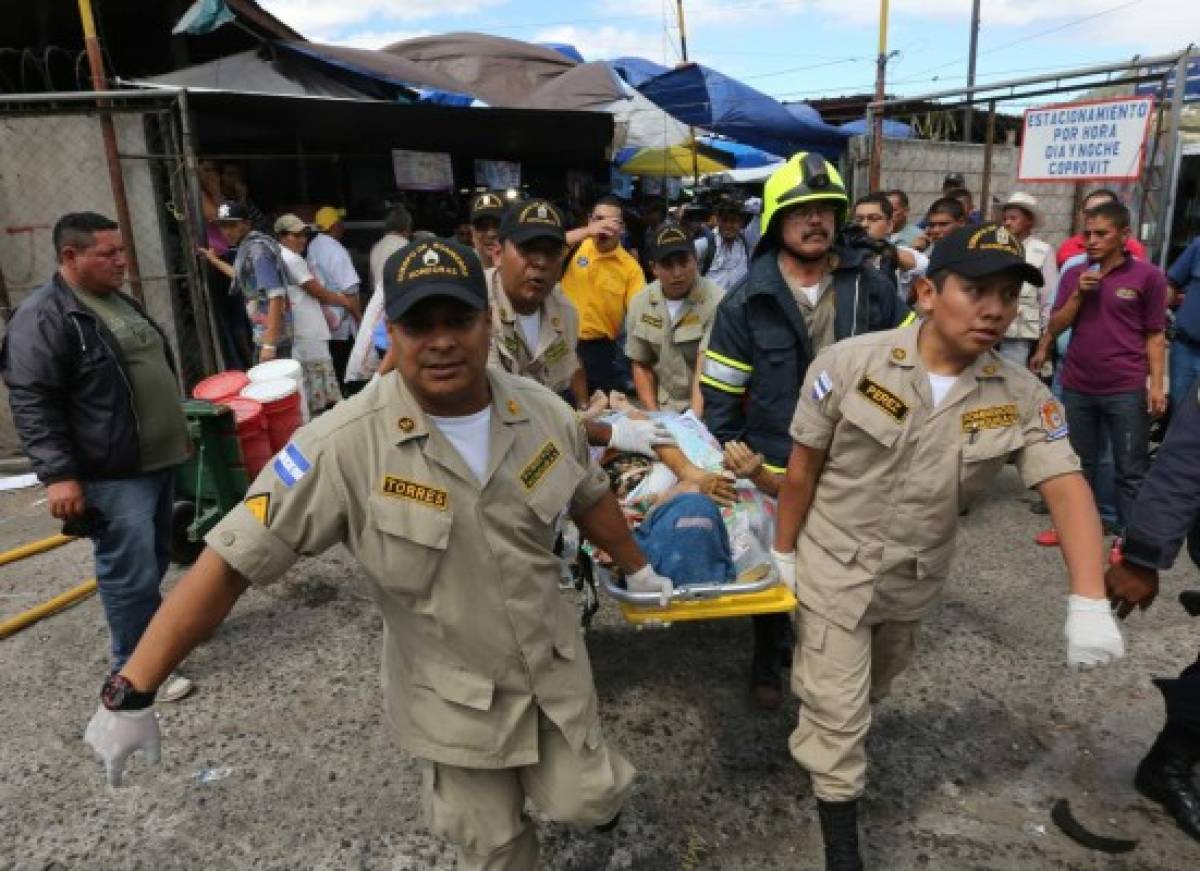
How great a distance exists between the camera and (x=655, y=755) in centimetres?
304

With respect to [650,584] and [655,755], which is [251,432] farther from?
[650,584]

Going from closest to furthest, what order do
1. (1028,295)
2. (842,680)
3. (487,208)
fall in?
1. (842,680)
2. (487,208)
3. (1028,295)

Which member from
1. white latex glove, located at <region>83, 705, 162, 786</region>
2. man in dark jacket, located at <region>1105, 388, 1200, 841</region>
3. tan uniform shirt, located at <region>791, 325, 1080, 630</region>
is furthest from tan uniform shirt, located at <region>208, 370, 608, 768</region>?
man in dark jacket, located at <region>1105, 388, 1200, 841</region>

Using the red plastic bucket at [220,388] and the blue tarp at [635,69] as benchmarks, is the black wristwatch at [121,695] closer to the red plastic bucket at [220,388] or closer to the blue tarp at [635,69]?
the red plastic bucket at [220,388]

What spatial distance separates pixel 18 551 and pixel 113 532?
2.07m

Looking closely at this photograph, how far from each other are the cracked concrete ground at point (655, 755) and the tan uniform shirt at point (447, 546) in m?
0.92

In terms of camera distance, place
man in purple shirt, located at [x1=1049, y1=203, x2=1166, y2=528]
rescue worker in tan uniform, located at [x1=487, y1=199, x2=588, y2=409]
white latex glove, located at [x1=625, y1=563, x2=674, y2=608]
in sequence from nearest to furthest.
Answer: white latex glove, located at [x1=625, y1=563, x2=674, y2=608] → rescue worker in tan uniform, located at [x1=487, y1=199, x2=588, y2=409] → man in purple shirt, located at [x1=1049, y1=203, x2=1166, y2=528]

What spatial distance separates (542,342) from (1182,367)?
3856mm

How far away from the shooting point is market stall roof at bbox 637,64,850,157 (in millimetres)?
11406

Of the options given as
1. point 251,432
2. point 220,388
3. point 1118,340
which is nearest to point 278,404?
point 251,432

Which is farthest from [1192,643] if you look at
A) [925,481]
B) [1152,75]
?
[1152,75]

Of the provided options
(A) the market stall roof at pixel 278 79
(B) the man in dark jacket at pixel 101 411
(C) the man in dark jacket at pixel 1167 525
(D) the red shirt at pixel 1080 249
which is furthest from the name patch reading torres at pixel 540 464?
(A) the market stall roof at pixel 278 79

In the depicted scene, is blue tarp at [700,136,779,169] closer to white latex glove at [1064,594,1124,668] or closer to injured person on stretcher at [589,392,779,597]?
injured person on stretcher at [589,392,779,597]

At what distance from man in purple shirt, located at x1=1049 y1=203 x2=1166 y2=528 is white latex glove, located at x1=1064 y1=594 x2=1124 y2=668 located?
10.0 feet
